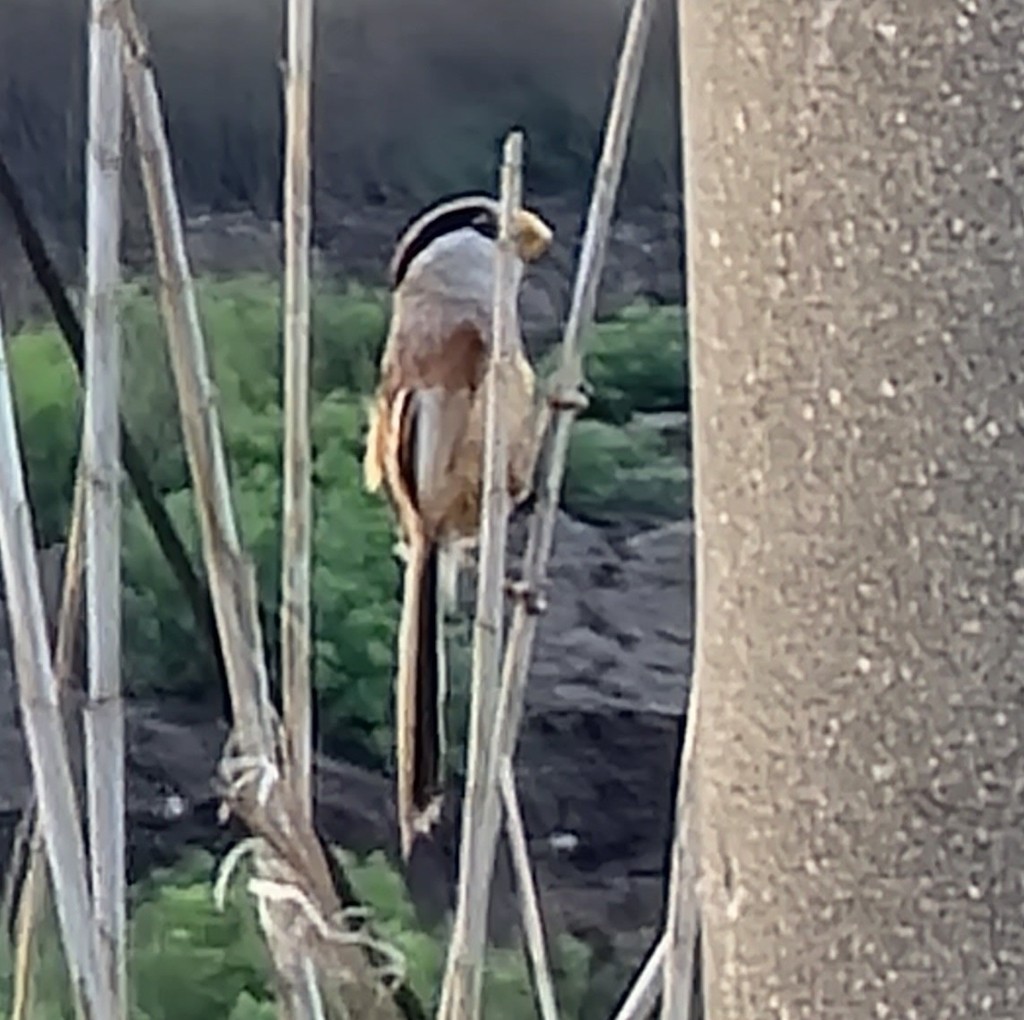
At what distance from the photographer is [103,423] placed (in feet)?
1.98

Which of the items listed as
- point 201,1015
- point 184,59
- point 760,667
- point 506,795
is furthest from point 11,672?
point 760,667

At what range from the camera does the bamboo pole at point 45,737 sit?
0.61 metres

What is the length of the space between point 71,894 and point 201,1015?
27.1 inches

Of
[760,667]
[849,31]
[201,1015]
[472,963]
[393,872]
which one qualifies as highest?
[849,31]

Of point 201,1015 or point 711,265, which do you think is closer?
point 711,265

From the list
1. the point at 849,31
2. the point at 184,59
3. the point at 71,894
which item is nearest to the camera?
the point at 849,31

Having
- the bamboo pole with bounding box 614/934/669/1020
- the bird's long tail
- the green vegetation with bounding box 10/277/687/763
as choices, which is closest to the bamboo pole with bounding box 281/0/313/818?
the bamboo pole with bounding box 614/934/669/1020

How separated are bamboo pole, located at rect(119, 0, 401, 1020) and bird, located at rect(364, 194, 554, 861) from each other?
38 centimetres

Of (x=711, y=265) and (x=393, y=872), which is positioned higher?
(x=711, y=265)

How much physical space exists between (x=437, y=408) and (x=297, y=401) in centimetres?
46

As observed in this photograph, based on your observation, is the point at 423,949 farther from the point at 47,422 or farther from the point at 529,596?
the point at 529,596

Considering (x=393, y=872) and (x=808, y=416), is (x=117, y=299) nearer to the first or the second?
(x=808, y=416)

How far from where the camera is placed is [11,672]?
1237 millimetres

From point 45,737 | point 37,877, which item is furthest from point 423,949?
point 45,737
